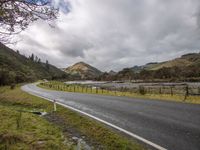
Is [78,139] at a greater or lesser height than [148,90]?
lesser

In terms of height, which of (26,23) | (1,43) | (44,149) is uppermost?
(26,23)

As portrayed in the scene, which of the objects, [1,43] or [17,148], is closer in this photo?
[17,148]

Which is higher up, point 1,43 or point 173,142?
point 1,43

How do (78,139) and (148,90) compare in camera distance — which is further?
(148,90)

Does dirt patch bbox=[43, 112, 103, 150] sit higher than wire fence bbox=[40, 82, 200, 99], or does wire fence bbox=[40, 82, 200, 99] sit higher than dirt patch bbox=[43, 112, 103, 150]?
wire fence bbox=[40, 82, 200, 99]

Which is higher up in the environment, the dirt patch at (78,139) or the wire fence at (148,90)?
the wire fence at (148,90)

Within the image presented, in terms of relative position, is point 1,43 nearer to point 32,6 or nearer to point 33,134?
point 32,6

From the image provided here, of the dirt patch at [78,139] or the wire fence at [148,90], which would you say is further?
the wire fence at [148,90]

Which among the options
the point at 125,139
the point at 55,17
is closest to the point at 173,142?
the point at 125,139

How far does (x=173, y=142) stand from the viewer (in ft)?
22.5

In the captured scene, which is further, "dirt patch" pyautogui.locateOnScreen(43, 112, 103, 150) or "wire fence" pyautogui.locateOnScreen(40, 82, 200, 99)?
"wire fence" pyautogui.locateOnScreen(40, 82, 200, 99)

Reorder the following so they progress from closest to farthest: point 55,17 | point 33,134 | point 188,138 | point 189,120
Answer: point 188,138, point 55,17, point 33,134, point 189,120

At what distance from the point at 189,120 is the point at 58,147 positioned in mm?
5492

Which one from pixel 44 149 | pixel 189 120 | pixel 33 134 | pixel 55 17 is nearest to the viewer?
pixel 44 149
